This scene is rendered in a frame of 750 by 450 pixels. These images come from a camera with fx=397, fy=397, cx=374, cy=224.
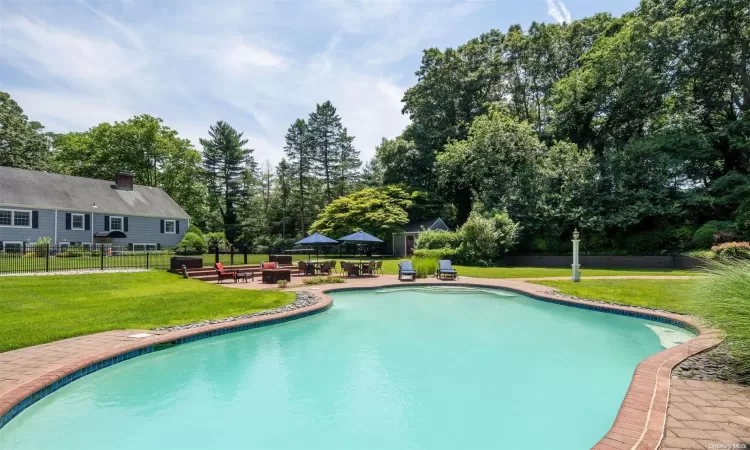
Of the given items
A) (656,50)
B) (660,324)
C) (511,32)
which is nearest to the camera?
(660,324)

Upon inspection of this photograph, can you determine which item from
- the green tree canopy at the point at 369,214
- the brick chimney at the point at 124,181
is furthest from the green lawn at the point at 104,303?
the brick chimney at the point at 124,181

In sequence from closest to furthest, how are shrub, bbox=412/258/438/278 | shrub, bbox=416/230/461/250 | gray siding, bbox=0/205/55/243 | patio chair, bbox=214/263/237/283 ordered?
1. patio chair, bbox=214/263/237/283
2. shrub, bbox=412/258/438/278
3. gray siding, bbox=0/205/55/243
4. shrub, bbox=416/230/461/250

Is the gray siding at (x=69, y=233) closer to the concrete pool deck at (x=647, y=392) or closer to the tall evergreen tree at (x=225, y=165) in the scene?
the tall evergreen tree at (x=225, y=165)

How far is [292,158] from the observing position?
4697 centimetres

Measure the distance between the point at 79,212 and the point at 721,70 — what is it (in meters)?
41.7

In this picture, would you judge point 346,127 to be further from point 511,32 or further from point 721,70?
point 721,70

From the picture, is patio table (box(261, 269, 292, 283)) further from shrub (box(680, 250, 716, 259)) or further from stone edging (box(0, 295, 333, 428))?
shrub (box(680, 250, 716, 259))

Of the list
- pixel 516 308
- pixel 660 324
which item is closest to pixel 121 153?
pixel 516 308

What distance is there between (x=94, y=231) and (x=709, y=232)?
124 feet

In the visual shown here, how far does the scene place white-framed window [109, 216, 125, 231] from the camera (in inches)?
1131

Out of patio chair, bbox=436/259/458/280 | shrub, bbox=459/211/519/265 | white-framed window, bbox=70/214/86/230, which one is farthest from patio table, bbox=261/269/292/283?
white-framed window, bbox=70/214/86/230

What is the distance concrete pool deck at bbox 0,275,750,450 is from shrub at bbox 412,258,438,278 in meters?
11.4

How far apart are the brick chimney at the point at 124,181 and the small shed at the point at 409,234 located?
21824 mm

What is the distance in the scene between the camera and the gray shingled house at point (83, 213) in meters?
24.3
